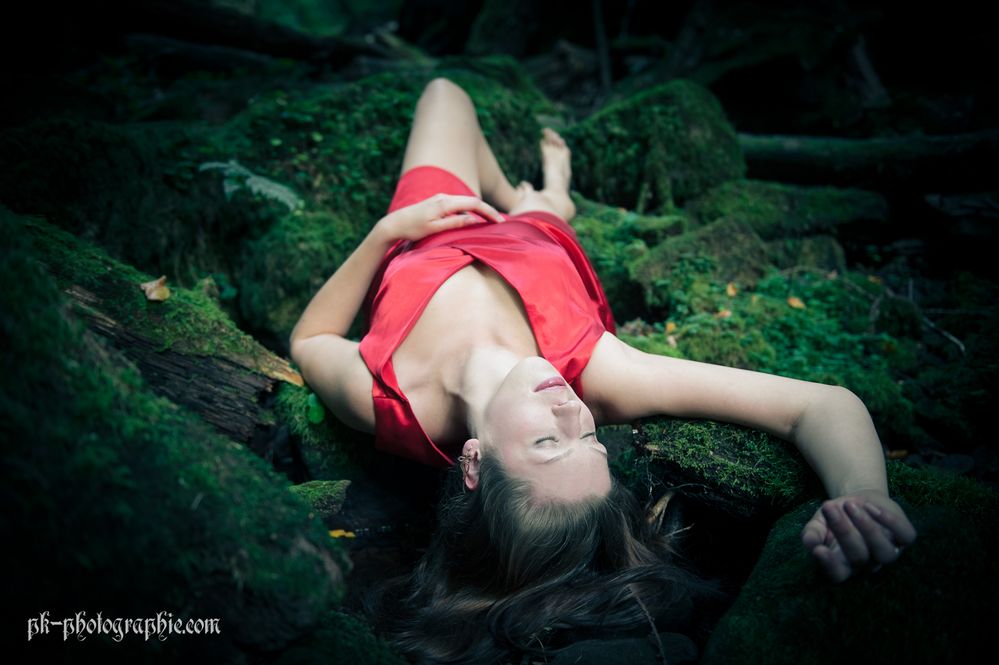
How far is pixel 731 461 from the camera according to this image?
264 cm

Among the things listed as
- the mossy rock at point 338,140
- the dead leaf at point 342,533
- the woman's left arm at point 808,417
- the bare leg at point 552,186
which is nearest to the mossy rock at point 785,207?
the bare leg at point 552,186

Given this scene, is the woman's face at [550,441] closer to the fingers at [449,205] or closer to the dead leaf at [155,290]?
the fingers at [449,205]

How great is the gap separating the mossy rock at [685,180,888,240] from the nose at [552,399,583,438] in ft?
11.4

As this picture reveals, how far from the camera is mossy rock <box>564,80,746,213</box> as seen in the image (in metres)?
5.38

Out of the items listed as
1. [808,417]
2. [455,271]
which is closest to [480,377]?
[455,271]

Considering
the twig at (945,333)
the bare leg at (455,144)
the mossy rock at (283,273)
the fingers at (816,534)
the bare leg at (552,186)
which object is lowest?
the twig at (945,333)

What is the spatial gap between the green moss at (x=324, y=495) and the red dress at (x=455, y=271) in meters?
0.31

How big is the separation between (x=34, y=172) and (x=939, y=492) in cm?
501

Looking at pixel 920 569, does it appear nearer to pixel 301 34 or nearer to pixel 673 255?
pixel 673 255

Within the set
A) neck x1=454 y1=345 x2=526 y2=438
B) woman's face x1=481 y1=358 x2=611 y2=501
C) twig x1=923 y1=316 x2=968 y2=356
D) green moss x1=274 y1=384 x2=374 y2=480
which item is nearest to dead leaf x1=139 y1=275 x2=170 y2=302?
green moss x1=274 y1=384 x2=374 y2=480

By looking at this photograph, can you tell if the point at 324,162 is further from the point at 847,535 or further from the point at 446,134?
the point at 847,535

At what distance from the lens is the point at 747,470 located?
2.58 m

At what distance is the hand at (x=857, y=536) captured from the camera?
6.00 feet

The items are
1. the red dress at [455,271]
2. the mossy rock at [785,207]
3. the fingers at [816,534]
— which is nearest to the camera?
the fingers at [816,534]
